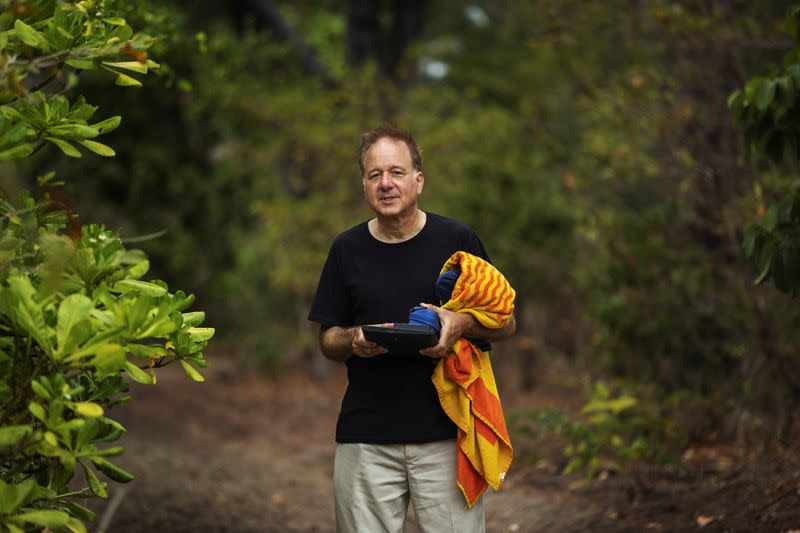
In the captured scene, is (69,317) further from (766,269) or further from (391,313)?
(766,269)

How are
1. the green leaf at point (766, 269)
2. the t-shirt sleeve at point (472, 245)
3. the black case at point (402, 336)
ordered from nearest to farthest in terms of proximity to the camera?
the black case at point (402, 336)
the t-shirt sleeve at point (472, 245)
the green leaf at point (766, 269)

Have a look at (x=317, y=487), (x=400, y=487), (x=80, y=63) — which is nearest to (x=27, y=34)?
(x=80, y=63)

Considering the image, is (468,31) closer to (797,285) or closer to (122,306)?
(797,285)

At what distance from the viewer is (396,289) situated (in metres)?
3.54

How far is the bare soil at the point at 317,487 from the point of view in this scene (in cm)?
531

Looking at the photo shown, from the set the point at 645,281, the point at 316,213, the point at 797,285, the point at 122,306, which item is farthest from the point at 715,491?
the point at 316,213

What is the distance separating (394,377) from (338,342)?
24cm

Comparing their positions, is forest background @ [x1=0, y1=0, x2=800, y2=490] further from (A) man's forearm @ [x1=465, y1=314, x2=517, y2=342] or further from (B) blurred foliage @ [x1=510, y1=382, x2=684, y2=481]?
(A) man's forearm @ [x1=465, y1=314, x2=517, y2=342]

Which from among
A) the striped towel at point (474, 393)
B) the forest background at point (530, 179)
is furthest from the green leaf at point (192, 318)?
the striped towel at point (474, 393)

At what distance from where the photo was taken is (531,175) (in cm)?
1223

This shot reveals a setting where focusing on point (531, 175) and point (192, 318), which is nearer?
point (192, 318)

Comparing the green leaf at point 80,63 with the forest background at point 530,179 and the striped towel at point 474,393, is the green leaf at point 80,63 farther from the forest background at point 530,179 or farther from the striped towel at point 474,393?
the striped towel at point 474,393

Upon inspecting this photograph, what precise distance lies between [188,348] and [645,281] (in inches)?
206

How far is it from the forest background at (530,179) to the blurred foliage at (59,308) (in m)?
0.24
